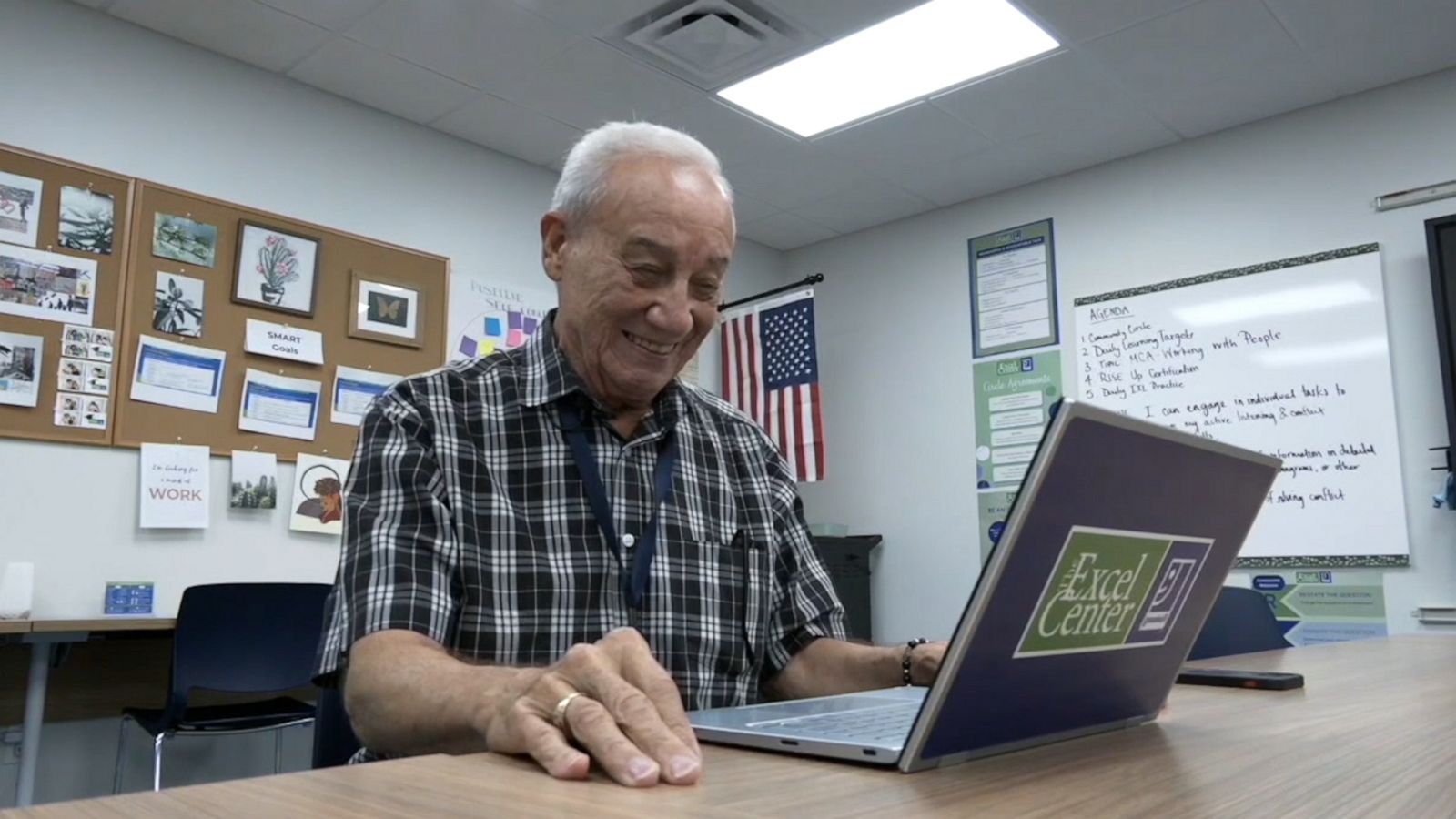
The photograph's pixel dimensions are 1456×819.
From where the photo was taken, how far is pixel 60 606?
9.41ft

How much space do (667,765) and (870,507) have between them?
4.33 metres

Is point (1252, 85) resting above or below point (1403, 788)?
above

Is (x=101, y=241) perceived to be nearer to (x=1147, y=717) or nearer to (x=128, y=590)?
(x=128, y=590)

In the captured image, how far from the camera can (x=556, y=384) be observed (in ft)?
4.06

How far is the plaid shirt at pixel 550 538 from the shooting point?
1.02 m

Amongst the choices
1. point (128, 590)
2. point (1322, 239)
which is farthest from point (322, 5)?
point (1322, 239)

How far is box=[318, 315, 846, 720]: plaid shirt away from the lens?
1024 mm

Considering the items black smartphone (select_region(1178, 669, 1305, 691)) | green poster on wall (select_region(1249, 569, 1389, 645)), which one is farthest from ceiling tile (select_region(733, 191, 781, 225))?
black smartphone (select_region(1178, 669, 1305, 691))

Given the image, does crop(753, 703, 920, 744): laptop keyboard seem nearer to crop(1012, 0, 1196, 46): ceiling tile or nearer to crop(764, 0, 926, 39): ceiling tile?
crop(764, 0, 926, 39): ceiling tile

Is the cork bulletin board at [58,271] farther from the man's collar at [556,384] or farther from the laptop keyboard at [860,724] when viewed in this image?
the laptop keyboard at [860,724]

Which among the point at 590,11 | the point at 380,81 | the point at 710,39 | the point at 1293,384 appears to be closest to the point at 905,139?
the point at 710,39

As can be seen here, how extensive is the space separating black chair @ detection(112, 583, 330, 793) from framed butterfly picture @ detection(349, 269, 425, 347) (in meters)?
1.08

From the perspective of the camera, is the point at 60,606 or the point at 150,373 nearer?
the point at 60,606

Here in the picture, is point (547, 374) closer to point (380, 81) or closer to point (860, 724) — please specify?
point (860, 724)
